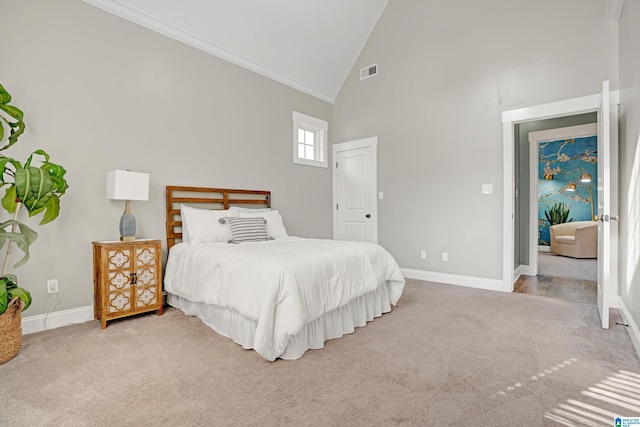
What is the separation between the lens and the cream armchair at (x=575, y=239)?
6.40 metres

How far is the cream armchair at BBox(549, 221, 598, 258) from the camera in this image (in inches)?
252

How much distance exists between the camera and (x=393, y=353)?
7.19 ft

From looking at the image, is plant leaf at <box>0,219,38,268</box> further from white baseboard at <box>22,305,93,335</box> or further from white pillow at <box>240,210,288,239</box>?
white pillow at <box>240,210,288,239</box>

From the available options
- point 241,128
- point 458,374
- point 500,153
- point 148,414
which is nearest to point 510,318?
point 458,374

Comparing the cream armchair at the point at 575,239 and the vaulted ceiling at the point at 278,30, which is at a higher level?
the vaulted ceiling at the point at 278,30

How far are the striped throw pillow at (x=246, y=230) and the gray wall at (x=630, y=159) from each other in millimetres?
3290

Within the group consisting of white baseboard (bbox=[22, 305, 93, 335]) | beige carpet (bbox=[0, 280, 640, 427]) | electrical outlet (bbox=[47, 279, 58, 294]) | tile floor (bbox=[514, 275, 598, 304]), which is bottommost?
tile floor (bbox=[514, 275, 598, 304])

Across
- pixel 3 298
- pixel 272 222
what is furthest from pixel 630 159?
pixel 3 298

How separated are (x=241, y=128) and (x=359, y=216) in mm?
2357

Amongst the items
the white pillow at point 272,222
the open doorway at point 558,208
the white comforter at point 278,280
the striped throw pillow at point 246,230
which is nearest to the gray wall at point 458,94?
the open doorway at point 558,208

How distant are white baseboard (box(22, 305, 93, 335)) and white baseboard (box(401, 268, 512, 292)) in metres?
3.90

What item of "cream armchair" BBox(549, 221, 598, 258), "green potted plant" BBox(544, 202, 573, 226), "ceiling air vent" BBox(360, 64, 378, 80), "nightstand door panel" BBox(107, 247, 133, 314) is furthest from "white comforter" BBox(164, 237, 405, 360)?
"green potted plant" BBox(544, 202, 573, 226)

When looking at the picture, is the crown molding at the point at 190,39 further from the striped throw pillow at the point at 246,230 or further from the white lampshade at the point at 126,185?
the striped throw pillow at the point at 246,230

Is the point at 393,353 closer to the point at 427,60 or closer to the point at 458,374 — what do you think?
the point at 458,374
